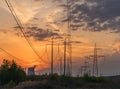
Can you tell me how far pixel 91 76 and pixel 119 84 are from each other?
10.8 meters

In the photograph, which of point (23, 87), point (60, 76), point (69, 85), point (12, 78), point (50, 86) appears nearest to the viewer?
point (23, 87)

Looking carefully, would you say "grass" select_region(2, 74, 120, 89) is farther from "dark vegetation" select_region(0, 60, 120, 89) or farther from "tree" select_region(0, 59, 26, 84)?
"tree" select_region(0, 59, 26, 84)

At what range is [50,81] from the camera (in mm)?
77375

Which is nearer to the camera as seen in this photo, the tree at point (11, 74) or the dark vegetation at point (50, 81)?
the dark vegetation at point (50, 81)

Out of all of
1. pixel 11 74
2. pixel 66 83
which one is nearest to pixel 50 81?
pixel 66 83

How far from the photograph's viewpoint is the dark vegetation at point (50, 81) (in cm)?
7006

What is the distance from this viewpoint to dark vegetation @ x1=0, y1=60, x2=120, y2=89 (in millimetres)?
70062

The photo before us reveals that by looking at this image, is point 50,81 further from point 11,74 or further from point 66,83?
point 11,74

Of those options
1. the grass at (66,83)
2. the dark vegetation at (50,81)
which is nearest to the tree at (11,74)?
the dark vegetation at (50,81)

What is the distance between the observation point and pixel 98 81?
8912 centimetres

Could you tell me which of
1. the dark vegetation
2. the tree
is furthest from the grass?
the tree

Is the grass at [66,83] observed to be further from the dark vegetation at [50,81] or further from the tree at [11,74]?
the tree at [11,74]

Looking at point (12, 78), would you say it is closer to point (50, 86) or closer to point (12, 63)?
point (12, 63)

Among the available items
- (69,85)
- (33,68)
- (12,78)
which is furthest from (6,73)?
(33,68)
